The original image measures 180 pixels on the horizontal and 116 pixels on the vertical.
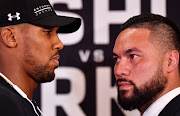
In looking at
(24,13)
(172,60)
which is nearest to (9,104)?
(24,13)

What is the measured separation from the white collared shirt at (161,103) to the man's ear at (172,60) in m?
0.07

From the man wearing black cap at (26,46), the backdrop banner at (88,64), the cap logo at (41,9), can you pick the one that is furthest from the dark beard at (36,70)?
the backdrop banner at (88,64)

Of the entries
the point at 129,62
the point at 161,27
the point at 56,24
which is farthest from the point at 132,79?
the point at 56,24

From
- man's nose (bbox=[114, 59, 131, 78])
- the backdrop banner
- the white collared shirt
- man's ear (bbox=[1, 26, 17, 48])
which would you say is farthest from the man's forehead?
the backdrop banner

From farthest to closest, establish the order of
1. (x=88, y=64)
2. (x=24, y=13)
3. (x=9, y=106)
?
(x=88, y=64)
(x=24, y=13)
(x=9, y=106)

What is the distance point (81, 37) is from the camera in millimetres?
1652

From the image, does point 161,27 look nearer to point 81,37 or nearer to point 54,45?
point 54,45

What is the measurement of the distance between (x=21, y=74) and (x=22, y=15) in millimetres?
195

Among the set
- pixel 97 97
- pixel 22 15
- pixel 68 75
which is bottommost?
pixel 97 97

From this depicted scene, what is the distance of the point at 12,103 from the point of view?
3.00 ft

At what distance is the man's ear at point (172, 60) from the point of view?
1094mm

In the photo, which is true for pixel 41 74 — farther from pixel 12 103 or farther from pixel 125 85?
pixel 125 85

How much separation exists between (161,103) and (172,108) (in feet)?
0.25

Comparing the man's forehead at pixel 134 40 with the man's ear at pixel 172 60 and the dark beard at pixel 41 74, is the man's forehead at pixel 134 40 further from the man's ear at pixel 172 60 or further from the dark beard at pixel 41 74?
the dark beard at pixel 41 74
